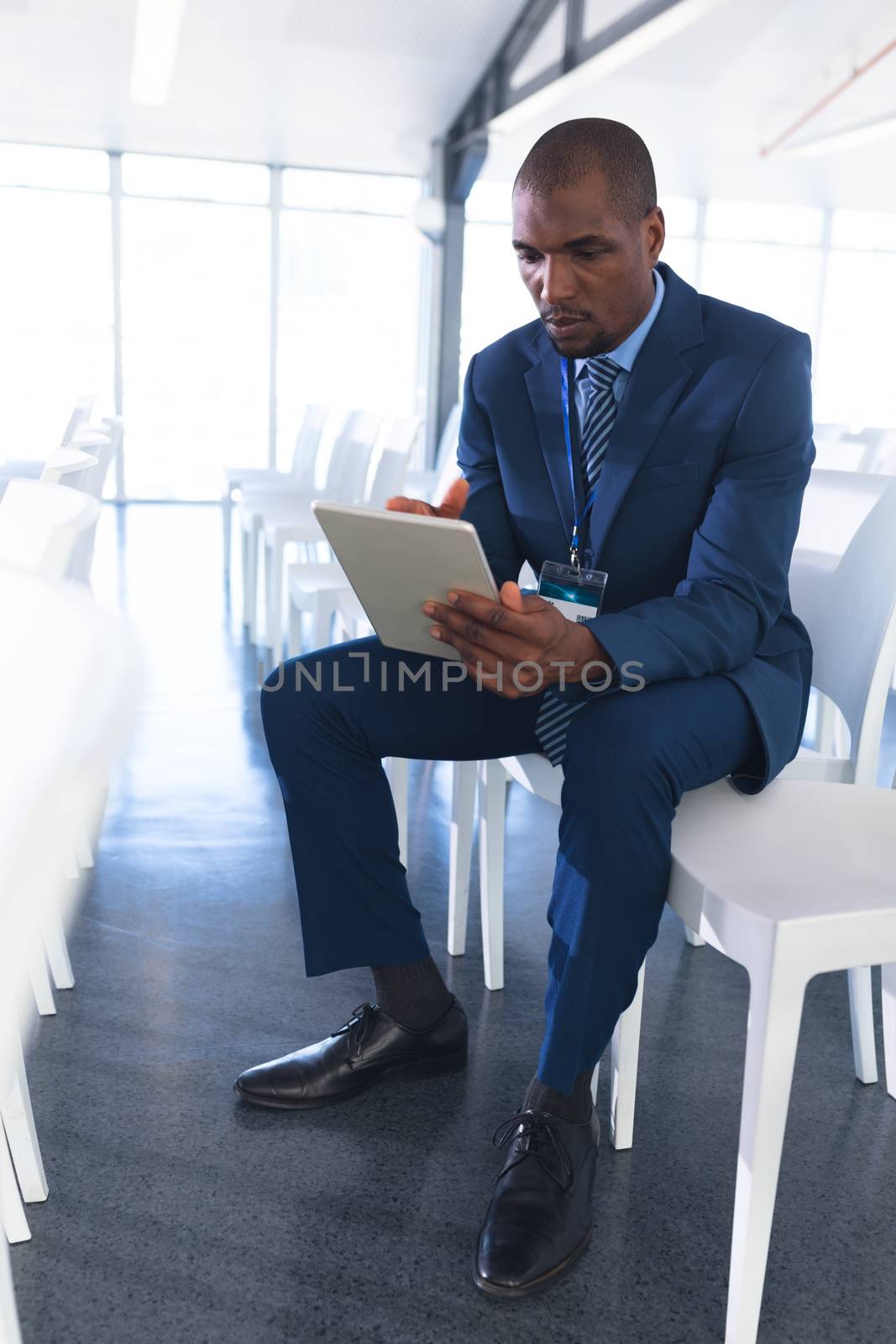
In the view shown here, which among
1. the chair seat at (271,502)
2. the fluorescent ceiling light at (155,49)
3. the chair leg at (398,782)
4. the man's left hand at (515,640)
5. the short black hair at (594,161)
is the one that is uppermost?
the fluorescent ceiling light at (155,49)

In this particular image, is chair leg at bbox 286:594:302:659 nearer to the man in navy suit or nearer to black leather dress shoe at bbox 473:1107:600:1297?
the man in navy suit

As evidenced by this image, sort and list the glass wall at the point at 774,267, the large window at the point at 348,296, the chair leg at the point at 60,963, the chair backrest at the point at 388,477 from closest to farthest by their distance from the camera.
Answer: the chair leg at the point at 60,963 → the chair backrest at the point at 388,477 → the large window at the point at 348,296 → the glass wall at the point at 774,267

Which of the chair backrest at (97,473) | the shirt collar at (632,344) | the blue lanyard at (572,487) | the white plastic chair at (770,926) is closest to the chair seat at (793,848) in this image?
the white plastic chair at (770,926)

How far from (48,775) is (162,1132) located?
1212 millimetres

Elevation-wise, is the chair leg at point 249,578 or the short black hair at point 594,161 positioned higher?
the short black hair at point 594,161

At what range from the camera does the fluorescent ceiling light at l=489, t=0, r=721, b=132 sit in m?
4.41

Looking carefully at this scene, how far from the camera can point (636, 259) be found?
1.53 m

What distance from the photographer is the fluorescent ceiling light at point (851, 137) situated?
20.6 feet

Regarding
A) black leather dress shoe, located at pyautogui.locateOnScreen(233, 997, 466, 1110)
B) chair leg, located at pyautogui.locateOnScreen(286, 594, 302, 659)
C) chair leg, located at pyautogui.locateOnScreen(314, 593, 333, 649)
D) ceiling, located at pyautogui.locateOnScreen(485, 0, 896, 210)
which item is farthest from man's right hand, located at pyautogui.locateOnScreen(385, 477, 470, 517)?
ceiling, located at pyautogui.locateOnScreen(485, 0, 896, 210)

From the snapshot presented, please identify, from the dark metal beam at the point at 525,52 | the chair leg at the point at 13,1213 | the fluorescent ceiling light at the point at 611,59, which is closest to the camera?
the chair leg at the point at 13,1213

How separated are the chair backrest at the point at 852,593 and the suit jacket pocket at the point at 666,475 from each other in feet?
1.01

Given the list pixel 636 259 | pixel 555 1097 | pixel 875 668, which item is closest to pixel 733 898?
pixel 555 1097

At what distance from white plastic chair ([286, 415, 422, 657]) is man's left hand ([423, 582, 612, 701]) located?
5.58 ft

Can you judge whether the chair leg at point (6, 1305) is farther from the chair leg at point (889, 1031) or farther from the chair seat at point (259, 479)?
the chair seat at point (259, 479)
